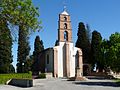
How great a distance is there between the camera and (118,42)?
42688 millimetres

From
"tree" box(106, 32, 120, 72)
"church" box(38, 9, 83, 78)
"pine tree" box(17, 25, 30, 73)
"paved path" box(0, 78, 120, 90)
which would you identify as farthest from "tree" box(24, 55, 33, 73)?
"tree" box(106, 32, 120, 72)

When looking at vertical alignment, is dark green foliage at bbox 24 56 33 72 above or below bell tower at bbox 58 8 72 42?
below

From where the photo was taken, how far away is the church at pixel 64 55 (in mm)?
66875

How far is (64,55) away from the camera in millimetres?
68062

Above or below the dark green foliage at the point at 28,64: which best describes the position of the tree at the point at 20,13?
above

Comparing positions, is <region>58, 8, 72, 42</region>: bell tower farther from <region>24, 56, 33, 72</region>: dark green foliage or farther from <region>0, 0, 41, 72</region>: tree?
Result: <region>0, 0, 41, 72</region>: tree

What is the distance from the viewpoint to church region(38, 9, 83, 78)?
66875 mm

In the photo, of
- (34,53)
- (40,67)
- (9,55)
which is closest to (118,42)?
(9,55)

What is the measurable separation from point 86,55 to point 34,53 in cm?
1384

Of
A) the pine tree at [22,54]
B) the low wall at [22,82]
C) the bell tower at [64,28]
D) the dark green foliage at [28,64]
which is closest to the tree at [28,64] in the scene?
the dark green foliage at [28,64]

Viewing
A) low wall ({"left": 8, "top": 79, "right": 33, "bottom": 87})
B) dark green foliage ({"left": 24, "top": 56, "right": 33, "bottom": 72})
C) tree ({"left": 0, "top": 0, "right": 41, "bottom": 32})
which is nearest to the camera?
tree ({"left": 0, "top": 0, "right": 41, "bottom": 32})

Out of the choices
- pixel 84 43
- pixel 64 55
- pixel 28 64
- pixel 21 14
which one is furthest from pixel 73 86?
pixel 84 43

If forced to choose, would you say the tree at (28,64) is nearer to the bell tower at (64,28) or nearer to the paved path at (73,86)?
the bell tower at (64,28)

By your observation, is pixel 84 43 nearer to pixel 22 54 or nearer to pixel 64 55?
pixel 64 55
